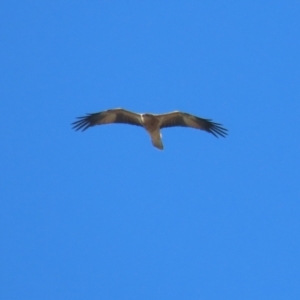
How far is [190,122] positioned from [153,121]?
114cm

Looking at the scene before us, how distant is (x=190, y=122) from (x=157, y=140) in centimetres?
118

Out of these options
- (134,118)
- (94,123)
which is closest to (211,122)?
(134,118)

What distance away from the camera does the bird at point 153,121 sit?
1672cm

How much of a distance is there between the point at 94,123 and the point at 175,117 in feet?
7.74

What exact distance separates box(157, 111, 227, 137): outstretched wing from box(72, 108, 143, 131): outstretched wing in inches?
32.6

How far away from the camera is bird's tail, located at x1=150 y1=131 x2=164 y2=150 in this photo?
16.7m

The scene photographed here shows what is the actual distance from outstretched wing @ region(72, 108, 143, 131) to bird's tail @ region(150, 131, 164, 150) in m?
0.67

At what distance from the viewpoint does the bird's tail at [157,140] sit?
54.7 feet

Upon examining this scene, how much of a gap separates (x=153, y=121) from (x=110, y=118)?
1.41 m

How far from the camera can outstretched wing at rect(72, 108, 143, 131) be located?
17.1m

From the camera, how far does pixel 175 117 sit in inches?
667

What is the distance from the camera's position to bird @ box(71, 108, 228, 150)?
16.7m

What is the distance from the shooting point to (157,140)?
54.7ft

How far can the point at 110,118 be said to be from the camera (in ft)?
57.2
